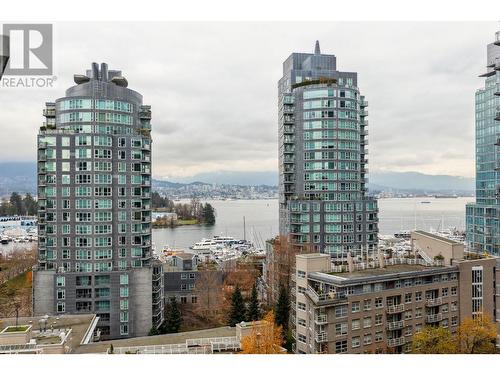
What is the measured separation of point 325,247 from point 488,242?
21.0ft

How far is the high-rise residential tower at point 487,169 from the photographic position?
53.1 ft

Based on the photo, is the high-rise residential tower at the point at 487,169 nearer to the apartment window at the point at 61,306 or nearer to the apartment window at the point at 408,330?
the apartment window at the point at 408,330

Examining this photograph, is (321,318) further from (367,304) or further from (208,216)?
(208,216)

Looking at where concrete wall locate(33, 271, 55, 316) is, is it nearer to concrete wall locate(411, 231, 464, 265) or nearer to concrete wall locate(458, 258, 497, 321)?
concrete wall locate(411, 231, 464, 265)

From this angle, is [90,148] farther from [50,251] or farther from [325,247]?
[325,247]

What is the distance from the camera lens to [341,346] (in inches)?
300

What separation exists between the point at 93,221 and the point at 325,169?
7.41 metres

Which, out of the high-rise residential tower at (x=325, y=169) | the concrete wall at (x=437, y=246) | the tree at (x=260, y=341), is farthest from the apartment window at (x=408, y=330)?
the high-rise residential tower at (x=325, y=169)

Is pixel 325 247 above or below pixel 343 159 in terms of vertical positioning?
below

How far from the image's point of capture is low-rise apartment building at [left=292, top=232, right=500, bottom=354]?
7664mm

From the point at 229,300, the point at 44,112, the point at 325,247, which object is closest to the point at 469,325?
the point at 325,247

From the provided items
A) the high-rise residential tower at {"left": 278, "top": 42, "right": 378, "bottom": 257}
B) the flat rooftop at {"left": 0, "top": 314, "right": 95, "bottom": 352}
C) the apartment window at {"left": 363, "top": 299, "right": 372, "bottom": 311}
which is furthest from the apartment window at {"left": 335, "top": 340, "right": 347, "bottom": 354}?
the high-rise residential tower at {"left": 278, "top": 42, "right": 378, "bottom": 257}

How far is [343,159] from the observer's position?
14945 mm

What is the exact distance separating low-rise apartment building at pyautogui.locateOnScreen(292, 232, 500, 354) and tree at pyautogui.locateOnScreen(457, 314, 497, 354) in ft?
2.07
